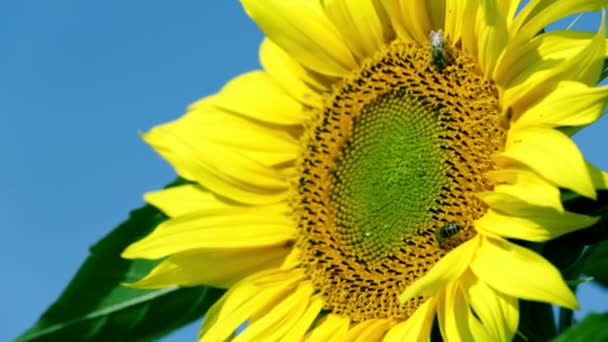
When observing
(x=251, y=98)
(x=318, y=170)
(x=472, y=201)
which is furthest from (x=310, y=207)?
(x=472, y=201)

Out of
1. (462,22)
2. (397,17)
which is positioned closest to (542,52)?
(462,22)

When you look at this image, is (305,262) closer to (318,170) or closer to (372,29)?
(318,170)

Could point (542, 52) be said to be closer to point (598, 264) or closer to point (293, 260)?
point (598, 264)

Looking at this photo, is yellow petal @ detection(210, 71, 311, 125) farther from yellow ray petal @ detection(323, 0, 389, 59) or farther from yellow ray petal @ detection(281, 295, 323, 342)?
yellow ray petal @ detection(281, 295, 323, 342)

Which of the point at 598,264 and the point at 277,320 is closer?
the point at 598,264

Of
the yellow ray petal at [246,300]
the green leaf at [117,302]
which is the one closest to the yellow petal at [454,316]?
the yellow ray petal at [246,300]

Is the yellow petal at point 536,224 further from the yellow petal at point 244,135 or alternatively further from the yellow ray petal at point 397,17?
the yellow petal at point 244,135
